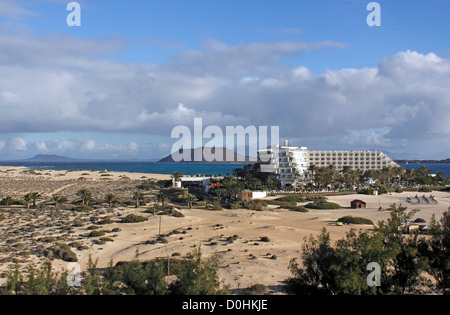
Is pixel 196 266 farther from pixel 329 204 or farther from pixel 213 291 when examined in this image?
pixel 329 204

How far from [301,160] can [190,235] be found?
7392cm

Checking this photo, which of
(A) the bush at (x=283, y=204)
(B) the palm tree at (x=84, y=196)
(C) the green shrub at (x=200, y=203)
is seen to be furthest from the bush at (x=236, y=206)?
(B) the palm tree at (x=84, y=196)

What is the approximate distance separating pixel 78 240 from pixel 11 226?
33.7 ft

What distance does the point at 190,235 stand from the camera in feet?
117

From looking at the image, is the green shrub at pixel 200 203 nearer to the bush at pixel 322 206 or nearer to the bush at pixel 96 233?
the bush at pixel 322 206

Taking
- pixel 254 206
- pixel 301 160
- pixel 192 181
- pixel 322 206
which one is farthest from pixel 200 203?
pixel 301 160

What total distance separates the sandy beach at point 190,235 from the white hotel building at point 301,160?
41.2 m

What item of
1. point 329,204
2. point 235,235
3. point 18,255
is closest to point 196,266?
point 18,255

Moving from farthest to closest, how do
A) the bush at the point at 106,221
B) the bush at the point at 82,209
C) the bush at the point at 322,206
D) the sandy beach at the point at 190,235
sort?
the bush at the point at 322,206, the bush at the point at 82,209, the bush at the point at 106,221, the sandy beach at the point at 190,235

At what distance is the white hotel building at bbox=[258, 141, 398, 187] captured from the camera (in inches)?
3829

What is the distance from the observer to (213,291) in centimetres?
1377

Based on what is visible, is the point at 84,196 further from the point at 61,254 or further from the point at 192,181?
the point at 192,181

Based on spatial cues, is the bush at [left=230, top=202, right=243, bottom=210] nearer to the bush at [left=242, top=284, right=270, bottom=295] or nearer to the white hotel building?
the bush at [left=242, top=284, right=270, bottom=295]

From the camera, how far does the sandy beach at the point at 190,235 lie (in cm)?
2534
